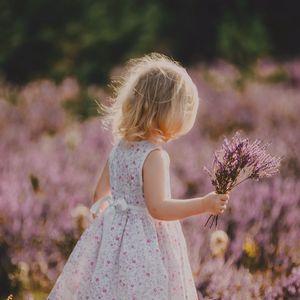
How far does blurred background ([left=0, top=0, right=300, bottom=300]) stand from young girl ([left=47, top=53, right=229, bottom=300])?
45cm

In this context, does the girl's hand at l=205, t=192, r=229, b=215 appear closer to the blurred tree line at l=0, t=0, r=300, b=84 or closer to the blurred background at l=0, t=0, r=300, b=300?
the blurred background at l=0, t=0, r=300, b=300

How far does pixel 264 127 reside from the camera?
6.35m

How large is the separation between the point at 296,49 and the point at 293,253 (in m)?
10.7

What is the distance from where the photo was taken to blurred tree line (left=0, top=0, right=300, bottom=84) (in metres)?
10.6

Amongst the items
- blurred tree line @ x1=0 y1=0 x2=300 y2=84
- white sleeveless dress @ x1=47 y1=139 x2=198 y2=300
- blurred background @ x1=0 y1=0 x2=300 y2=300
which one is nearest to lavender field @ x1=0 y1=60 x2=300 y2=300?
blurred background @ x1=0 y1=0 x2=300 y2=300

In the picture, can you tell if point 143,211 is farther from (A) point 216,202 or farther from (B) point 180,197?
(B) point 180,197

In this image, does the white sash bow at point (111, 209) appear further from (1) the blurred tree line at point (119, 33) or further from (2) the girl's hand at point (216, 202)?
(1) the blurred tree line at point (119, 33)

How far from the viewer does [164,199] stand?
266 centimetres

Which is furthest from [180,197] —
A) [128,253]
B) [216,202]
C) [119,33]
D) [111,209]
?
[119,33]

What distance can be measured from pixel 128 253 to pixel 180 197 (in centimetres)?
168

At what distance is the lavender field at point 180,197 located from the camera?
3341 millimetres

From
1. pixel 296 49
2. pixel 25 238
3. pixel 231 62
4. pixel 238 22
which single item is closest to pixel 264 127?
pixel 25 238

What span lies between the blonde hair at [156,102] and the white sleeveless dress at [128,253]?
7 cm

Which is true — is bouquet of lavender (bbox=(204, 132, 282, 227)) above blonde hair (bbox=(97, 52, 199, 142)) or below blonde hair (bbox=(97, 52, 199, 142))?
below
